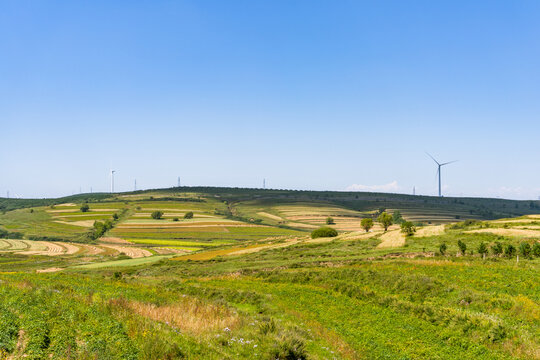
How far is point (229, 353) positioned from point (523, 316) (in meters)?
18.0

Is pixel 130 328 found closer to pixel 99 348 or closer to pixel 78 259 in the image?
pixel 99 348

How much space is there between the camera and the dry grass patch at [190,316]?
16.5 m

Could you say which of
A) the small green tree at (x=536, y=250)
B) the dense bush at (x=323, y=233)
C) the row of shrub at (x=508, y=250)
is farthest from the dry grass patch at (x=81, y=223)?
the small green tree at (x=536, y=250)

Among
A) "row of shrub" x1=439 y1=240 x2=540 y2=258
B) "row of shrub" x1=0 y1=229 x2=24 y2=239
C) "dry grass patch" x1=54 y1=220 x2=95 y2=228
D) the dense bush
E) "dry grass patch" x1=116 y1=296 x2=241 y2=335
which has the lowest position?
"row of shrub" x1=0 y1=229 x2=24 y2=239

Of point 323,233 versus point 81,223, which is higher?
point 323,233

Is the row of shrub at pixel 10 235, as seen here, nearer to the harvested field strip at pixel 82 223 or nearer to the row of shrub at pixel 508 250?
the harvested field strip at pixel 82 223

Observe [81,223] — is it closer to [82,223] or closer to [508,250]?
[82,223]

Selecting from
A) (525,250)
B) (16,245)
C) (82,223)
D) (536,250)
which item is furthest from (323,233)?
(82,223)

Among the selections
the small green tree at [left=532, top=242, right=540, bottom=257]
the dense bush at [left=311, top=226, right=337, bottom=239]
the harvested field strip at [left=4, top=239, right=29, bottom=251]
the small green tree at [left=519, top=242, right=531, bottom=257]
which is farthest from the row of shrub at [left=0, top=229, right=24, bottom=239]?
the small green tree at [left=532, top=242, right=540, bottom=257]

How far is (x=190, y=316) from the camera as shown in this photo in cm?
1855

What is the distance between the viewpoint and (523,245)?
47969 mm

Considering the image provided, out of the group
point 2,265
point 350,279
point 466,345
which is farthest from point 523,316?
point 2,265

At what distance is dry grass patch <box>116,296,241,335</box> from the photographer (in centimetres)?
1647

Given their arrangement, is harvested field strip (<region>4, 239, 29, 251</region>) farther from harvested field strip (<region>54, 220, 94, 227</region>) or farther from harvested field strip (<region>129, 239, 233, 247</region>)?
harvested field strip (<region>54, 220, 94, 227</region>)
